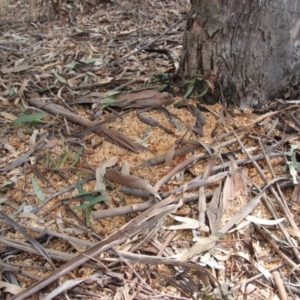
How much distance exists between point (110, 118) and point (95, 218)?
1.60 feet

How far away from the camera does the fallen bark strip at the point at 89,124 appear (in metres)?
1.53

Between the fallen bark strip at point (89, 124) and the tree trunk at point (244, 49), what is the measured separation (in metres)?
0.36

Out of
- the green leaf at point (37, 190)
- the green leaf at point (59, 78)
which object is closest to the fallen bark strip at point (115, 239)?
the green leaf at point (37, 190)

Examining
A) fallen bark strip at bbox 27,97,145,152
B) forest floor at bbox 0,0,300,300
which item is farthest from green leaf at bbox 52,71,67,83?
fallen bark strip at bbox 27,97,145,152

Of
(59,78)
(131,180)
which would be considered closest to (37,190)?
(131,180)

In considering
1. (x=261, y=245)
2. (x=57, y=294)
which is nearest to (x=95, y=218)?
(x=57, y=294)

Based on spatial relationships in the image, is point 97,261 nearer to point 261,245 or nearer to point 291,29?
point 261,245

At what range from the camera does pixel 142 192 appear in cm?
134

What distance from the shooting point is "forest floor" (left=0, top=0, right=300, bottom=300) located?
1.15 metres

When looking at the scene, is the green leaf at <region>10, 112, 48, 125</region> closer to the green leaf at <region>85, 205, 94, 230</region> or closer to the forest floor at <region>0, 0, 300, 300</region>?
the forest floor at <region>0, 0, 300, 300</region>

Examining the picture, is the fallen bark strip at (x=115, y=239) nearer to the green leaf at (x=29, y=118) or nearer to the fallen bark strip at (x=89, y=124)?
the fallen bark strip at (x=89, y=124)

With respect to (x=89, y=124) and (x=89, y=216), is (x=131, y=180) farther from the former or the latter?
(x=89, y=124)

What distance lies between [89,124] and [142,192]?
424 millimetres

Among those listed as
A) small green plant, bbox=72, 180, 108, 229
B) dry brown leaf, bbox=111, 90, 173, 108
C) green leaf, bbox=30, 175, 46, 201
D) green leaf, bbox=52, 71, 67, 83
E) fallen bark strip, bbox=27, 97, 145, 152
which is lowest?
green leaf, bbox=30, 175, 46, 201
